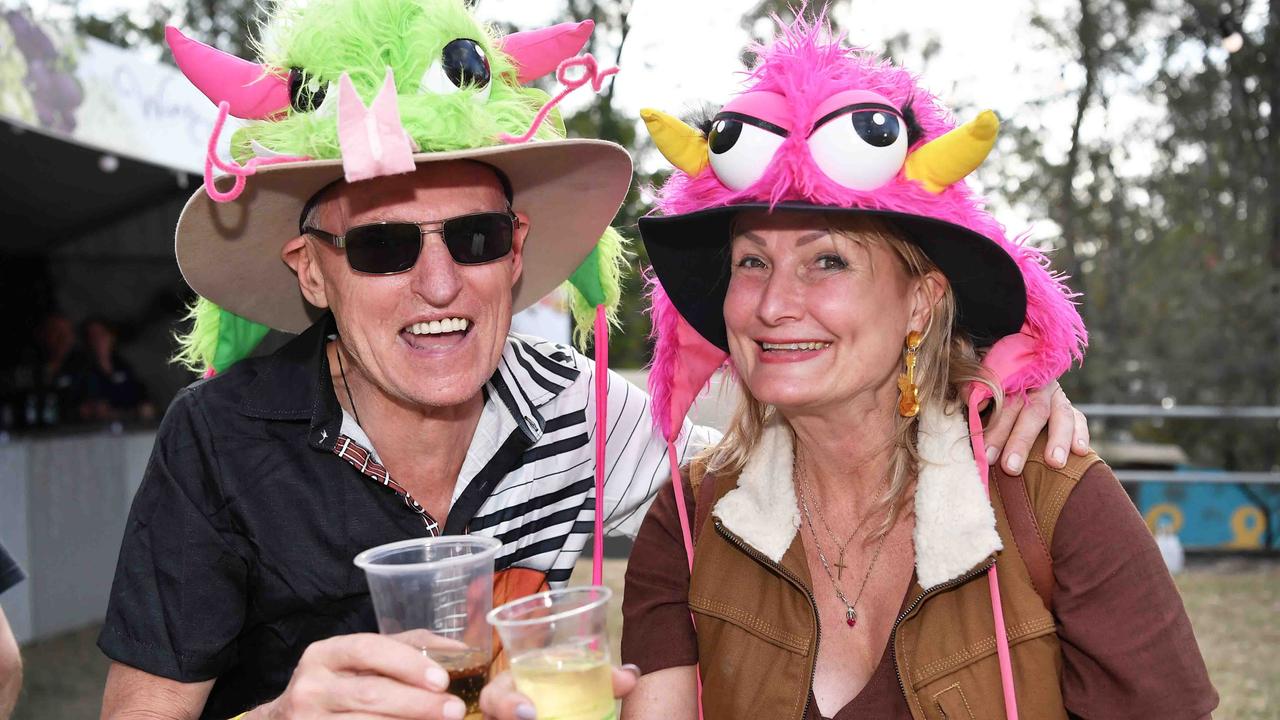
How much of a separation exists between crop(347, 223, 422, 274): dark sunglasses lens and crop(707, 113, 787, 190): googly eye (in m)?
0.73

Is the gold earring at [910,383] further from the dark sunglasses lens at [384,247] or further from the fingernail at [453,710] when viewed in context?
the fingernail at [453,710]

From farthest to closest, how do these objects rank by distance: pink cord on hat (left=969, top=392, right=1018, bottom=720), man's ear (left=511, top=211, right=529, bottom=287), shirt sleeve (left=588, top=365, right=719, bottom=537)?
shirt sleeve (left=588, top=365, right=719, bottom=537), man's ear (left=511, top=211, right=529, bottom=287), pink cord on hat (left=969, top=392, right=1018, bottom=720)

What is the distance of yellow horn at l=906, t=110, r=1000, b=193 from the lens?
2.11m

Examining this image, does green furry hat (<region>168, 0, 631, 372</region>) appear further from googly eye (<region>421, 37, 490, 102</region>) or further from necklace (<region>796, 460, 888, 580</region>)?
necklace (<region>796, 460, 888, 580</region>)

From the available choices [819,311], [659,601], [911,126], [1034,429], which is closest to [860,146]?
[911,126]

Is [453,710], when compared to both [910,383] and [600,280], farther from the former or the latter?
[600,280]

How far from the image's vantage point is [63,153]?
30.3ft

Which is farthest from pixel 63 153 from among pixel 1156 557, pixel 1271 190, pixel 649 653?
pixel 1271 190

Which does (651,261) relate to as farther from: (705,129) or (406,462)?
(406,462)

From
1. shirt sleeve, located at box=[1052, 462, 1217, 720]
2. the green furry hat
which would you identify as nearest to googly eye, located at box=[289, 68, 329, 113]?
the green furry hat

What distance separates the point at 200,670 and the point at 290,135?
3.99 ft

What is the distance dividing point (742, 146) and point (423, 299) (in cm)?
82

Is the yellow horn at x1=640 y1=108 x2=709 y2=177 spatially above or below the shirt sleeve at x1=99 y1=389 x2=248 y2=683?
above

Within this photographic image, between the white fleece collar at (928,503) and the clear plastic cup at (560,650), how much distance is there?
1.07m
